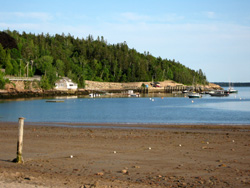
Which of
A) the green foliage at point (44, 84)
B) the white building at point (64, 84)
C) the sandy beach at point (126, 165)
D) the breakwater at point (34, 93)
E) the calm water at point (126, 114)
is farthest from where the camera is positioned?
the white building at point (64, 84)

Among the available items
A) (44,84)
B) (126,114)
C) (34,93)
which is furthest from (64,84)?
(126,114)

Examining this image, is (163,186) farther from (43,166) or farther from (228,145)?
(228,145)

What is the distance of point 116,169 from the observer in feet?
49.5

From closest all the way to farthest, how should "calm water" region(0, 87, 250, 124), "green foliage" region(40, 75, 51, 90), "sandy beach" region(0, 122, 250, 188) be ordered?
"sandy beach" region(0, 122, 250, 188) → "calm water" region(0, 87, 250, 124) → "green foliage" region(40, 75, 51, 90)

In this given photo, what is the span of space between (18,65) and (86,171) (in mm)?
141603

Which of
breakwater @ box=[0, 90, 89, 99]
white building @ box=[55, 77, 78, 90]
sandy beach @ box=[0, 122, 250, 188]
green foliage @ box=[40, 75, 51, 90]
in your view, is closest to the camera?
sandy beach @ box=[0, 122, 250, 188]

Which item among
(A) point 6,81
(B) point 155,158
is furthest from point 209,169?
(A) point 6,81

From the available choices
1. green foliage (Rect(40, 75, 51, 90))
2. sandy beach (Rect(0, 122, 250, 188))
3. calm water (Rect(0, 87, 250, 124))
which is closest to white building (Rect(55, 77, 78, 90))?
green foliage (Rect(40, 75, 51, 90))

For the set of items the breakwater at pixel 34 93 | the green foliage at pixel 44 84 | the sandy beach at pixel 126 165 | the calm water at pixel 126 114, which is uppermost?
the green foliage at pixel 44 84

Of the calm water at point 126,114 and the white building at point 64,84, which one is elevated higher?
the white building at point 64,84

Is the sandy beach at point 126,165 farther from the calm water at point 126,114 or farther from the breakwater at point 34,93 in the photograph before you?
the breakwater at point 34,93

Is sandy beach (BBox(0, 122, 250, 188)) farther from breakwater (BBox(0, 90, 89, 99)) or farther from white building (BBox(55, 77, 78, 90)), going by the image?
white building (BBox(55, 77, 78, 90))

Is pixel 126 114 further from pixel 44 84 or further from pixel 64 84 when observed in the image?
pixel 64 84

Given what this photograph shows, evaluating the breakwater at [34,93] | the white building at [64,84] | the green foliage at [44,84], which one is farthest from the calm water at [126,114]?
the white building at [64,84]
